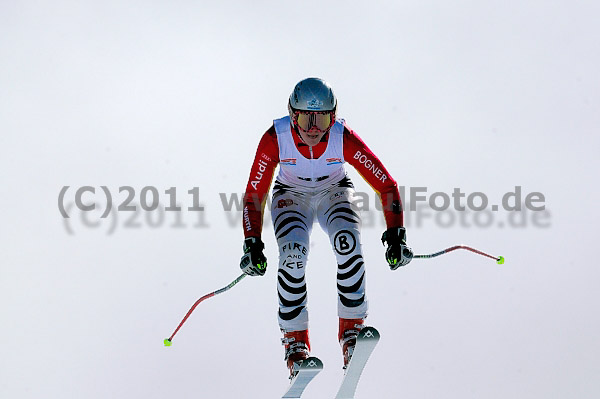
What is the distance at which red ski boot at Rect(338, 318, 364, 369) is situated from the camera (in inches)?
438

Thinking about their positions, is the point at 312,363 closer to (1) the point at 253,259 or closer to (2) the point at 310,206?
(1) the point at 253,259

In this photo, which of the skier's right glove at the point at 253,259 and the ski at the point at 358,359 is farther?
the skier's right glove at the point at 253,259

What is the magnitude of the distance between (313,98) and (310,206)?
1680mm

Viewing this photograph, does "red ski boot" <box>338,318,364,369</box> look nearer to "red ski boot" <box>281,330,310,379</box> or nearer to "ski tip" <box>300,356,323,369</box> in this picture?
"red ski boot" <box>281,330,310,379</box>

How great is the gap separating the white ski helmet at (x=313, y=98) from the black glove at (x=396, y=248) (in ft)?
5.75

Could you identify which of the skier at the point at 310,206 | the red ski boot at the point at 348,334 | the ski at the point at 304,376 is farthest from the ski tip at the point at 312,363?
the red ski boot at the point at 348,334

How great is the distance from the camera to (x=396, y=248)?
11.4 meters

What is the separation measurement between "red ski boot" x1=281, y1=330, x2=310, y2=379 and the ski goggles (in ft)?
8.75

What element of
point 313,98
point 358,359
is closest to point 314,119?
point 313,98

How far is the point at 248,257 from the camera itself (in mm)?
11336

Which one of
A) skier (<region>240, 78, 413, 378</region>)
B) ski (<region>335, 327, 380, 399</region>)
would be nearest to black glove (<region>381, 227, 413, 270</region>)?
skier (<region>240, 78, 413, 378</region>)

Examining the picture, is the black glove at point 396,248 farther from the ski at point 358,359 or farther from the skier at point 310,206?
the ski at point 358,359

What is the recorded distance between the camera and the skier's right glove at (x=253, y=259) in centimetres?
1128

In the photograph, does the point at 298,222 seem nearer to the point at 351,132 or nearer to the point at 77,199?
the point at 351,132
